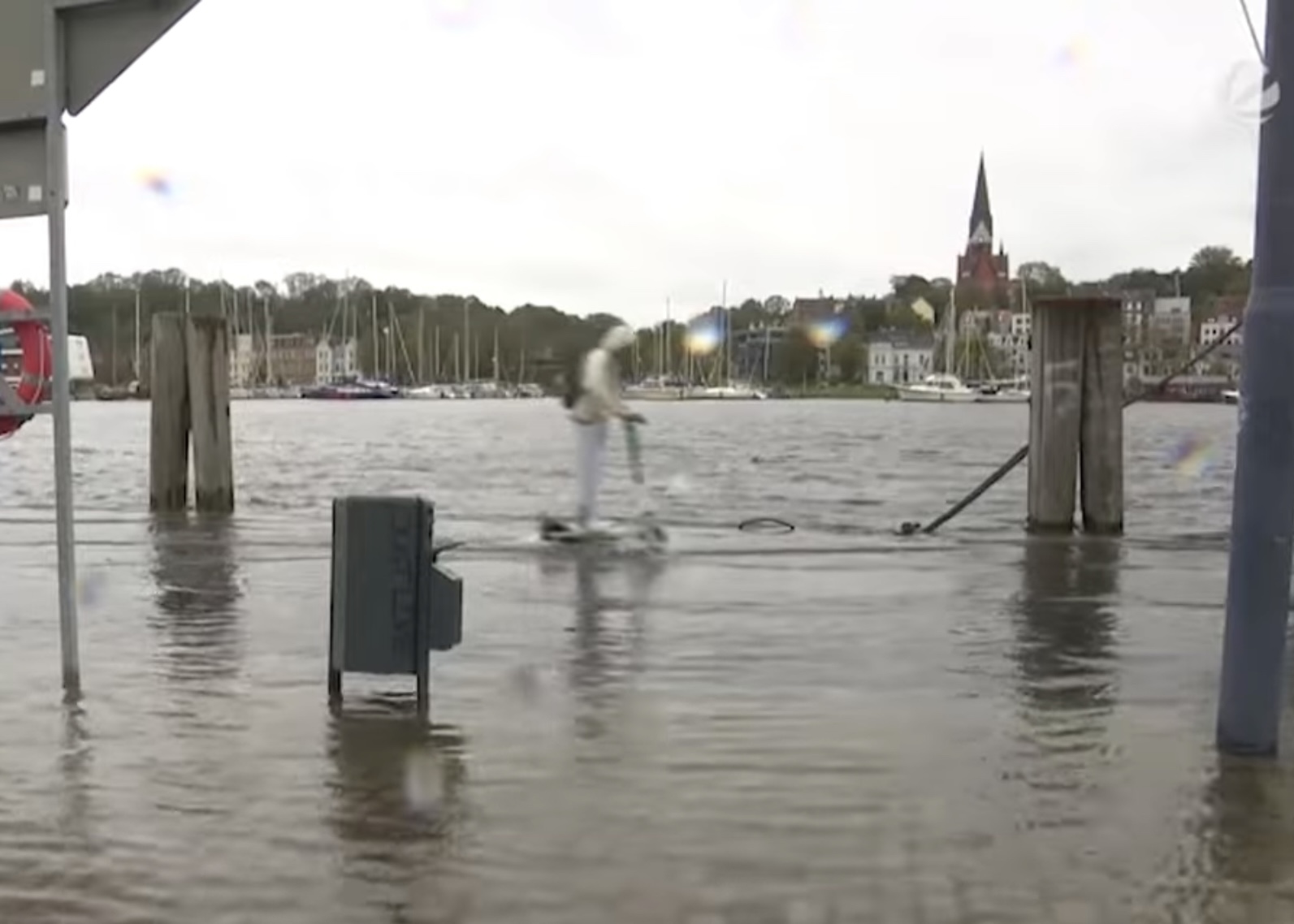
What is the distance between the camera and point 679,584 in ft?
33.7

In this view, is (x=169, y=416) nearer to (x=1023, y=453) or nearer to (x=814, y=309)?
(x=1023, y=453)

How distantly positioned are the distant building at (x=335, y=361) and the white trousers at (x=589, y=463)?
96.5 meters

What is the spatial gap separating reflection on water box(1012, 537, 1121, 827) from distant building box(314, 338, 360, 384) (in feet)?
326

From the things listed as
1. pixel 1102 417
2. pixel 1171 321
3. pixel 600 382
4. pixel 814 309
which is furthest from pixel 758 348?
pixel 600 382

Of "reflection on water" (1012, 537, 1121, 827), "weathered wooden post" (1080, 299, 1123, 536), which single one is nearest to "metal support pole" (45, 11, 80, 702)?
"reflection on water" (1012, 537, 1121, 827)

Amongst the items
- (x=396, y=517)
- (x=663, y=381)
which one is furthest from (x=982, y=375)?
(x=396, y=517)

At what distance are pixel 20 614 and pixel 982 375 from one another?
11234 centimetres

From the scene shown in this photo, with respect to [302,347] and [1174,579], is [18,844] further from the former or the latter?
[302,347]

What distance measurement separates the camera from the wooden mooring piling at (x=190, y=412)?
1590cm

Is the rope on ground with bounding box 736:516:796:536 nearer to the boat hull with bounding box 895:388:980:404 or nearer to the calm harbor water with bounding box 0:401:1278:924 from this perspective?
the calm harbor water with bounding box 0:401:1278:924

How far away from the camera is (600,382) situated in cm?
Answer: 1230

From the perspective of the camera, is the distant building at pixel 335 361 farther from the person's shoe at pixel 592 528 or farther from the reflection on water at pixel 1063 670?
the reflection on water at pixel 1063 670

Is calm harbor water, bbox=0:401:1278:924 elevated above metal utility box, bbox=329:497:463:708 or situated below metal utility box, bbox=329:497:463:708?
below

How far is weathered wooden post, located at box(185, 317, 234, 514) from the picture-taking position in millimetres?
15938
